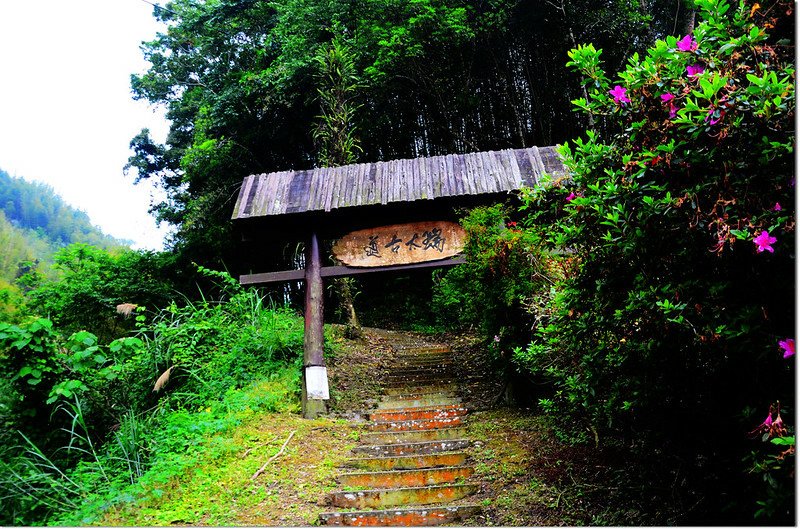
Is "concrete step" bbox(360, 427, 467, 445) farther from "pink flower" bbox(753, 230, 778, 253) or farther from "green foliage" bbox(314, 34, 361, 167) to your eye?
"green foliage" bbox(314, 34, 361, 167)

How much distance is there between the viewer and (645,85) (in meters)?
2.55

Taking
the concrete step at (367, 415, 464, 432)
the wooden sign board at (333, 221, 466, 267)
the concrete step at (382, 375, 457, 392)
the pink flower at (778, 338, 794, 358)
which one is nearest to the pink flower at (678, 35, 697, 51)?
the pink flower at (778, 338, 794, 358)

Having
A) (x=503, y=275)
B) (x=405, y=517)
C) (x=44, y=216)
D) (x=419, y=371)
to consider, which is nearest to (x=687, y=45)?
(x=503, y=275)

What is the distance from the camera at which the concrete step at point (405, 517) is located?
3.77m

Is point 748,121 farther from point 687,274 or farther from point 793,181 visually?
point 687,274

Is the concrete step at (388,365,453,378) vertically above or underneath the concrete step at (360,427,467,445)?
above

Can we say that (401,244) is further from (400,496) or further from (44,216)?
(44,216)

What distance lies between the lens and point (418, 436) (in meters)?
5.53

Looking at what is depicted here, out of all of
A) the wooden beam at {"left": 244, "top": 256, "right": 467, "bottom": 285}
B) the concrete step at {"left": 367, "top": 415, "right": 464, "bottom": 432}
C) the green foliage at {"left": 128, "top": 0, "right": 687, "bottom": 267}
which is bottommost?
the concrete step at {"left": 367, "top": 415, "right": 464, "bottom": 432}

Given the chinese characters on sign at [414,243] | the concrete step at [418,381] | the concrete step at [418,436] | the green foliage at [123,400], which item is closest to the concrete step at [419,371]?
the concrete step at [418,381]

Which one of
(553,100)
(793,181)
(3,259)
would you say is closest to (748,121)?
(793,181)

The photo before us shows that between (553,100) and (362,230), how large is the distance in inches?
363

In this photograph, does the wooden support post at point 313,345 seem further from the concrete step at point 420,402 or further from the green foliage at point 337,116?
the green foliage at point 337,116

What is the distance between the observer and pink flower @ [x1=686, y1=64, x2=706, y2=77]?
243 cm
